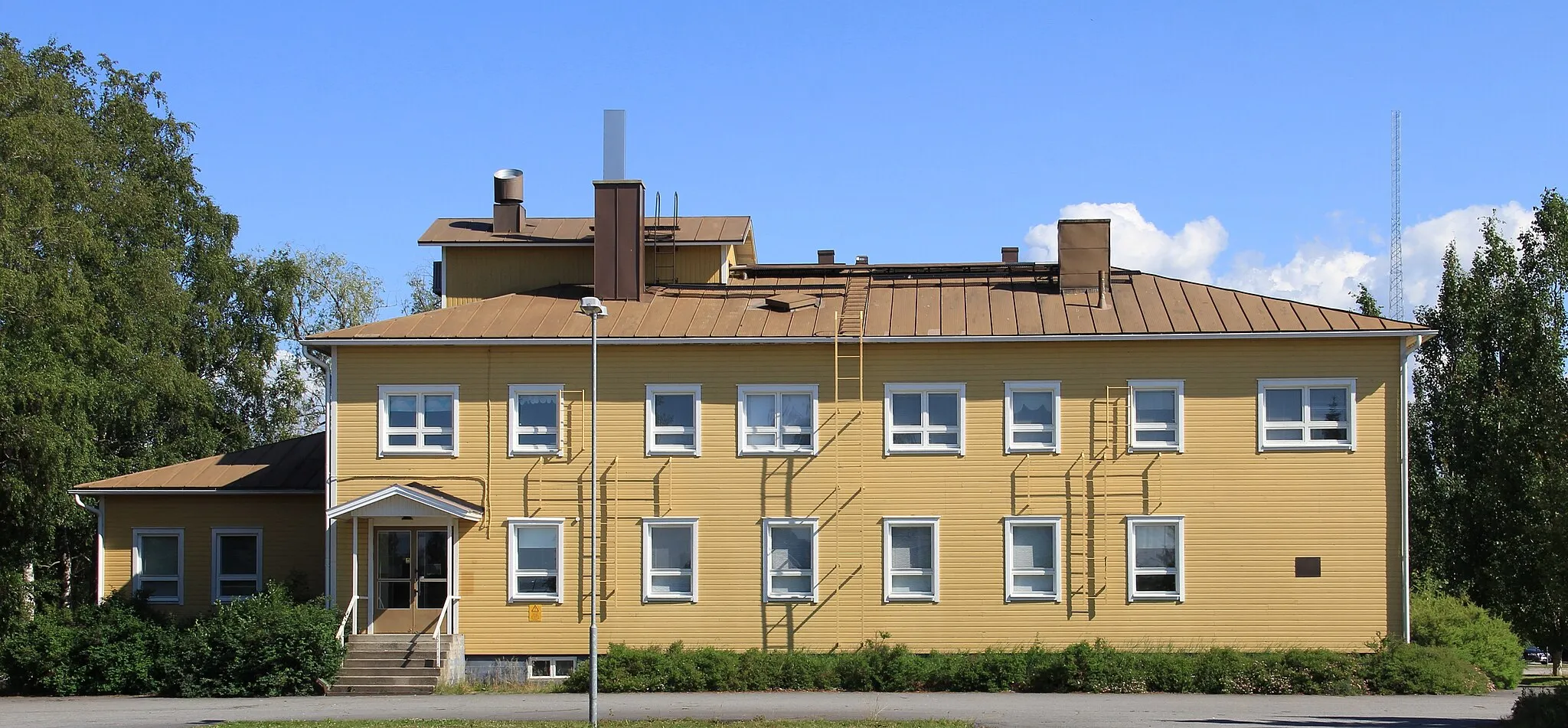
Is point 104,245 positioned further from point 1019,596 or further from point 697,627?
point 1019,596

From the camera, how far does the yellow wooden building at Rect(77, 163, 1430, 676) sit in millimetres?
27109

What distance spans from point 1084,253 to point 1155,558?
6.32m

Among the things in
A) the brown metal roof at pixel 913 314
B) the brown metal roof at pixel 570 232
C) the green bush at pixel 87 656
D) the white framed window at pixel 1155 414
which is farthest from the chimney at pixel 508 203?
the white framed window at pixel 1155 414

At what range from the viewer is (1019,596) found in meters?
27.4

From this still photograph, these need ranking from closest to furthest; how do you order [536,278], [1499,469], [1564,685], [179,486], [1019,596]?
[1564,685]
[1019,596]
[179,486]
[536,278]
[1499,469]

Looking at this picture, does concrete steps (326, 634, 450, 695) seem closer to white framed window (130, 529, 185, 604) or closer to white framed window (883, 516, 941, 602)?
white framed window (130, 529, 185, 604)

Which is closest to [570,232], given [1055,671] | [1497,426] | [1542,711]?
[1055,671]

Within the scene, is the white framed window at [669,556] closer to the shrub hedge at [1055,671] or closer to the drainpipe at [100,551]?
the shrub hedge at [1055,671]

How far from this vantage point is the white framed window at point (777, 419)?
2789cm

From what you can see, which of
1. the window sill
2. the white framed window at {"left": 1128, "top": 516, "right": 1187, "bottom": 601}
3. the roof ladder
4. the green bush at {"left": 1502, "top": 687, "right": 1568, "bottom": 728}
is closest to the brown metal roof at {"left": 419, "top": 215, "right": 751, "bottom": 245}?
the roof ladder

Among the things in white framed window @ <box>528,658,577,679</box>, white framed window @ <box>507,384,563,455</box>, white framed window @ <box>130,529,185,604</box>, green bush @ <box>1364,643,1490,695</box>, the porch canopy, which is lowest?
white framed window @ <box>528,658,577,679</box>

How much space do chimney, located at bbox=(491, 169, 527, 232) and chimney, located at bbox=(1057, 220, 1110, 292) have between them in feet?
39.5

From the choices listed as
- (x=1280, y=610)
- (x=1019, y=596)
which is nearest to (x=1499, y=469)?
(x=1280, y=610)

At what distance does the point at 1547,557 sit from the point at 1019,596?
50.2ft
